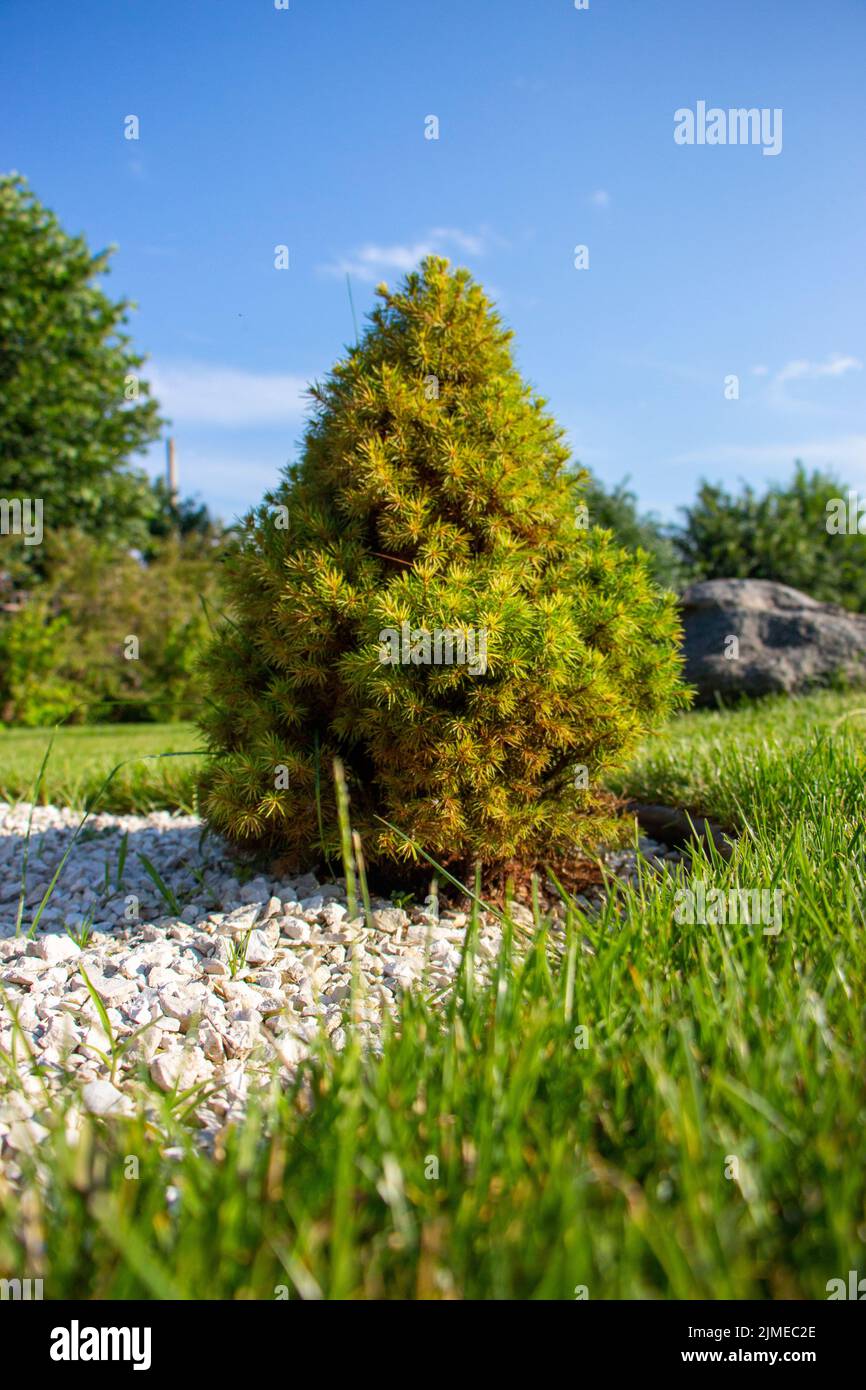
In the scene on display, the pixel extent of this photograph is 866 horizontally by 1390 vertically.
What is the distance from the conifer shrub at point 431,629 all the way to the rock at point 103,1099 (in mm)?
1189

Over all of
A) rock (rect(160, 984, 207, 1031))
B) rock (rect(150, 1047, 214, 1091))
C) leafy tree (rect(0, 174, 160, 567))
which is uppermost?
leafy tree (rect(0, 174, 160, 567))

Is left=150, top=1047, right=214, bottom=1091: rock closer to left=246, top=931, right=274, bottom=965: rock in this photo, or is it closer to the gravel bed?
the gravel bed

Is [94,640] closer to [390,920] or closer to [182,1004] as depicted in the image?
[390,920]

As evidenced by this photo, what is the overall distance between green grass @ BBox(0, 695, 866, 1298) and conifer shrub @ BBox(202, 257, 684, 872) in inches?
48.1

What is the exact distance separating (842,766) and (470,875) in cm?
170

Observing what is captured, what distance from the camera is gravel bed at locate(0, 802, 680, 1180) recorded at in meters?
2.15

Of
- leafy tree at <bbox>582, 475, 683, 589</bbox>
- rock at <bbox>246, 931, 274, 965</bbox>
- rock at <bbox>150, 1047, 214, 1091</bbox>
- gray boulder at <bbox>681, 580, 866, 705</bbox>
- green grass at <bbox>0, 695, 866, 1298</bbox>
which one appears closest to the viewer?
green grass at <bbox>0, 695, 866, 1298</bbox>

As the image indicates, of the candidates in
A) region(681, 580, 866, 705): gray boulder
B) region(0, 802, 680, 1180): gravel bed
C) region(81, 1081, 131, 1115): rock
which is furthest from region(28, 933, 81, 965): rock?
region(681, 580, 866, 705): gray boulder

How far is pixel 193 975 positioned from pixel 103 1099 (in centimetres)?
81

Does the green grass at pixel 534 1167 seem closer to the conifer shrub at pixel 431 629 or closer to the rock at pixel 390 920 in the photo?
the rock at pixel 390 920

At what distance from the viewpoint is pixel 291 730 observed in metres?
3.48

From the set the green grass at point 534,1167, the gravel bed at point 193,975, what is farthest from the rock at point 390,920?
the green grass at point 534,1167
